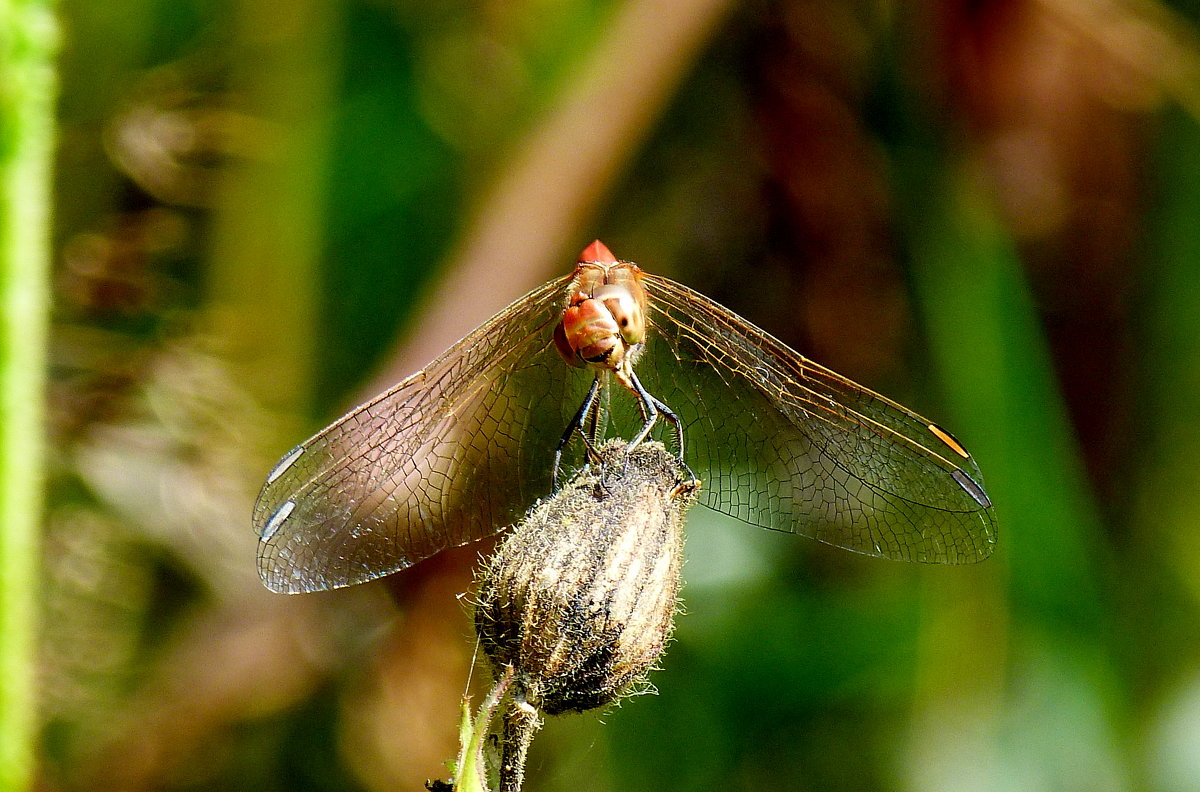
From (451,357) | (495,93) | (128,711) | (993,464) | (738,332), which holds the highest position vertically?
(495,93)

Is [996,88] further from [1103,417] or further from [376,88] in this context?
[376,88]

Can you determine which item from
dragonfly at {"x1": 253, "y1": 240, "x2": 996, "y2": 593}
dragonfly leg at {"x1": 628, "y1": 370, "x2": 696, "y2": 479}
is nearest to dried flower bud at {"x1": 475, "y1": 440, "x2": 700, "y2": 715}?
dragonfly at {"x1": 253, "y1": 240, "x2": 996, "y2": 593}

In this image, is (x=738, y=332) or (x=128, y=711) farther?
(x=128, y=711)

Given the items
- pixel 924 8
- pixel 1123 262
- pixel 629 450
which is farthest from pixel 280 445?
pixel 1123 262

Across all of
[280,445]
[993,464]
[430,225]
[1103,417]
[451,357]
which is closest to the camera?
[451,357]

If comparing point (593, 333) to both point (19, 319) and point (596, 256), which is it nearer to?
point (596, 256)

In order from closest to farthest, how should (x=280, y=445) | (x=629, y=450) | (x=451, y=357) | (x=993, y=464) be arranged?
(x=629, y=450) → (x=451, y=357) → (x=993, y=464) → (x=280, y=445)

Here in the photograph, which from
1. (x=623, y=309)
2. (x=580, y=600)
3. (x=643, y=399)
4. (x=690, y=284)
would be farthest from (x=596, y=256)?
(x=690, y=284)
